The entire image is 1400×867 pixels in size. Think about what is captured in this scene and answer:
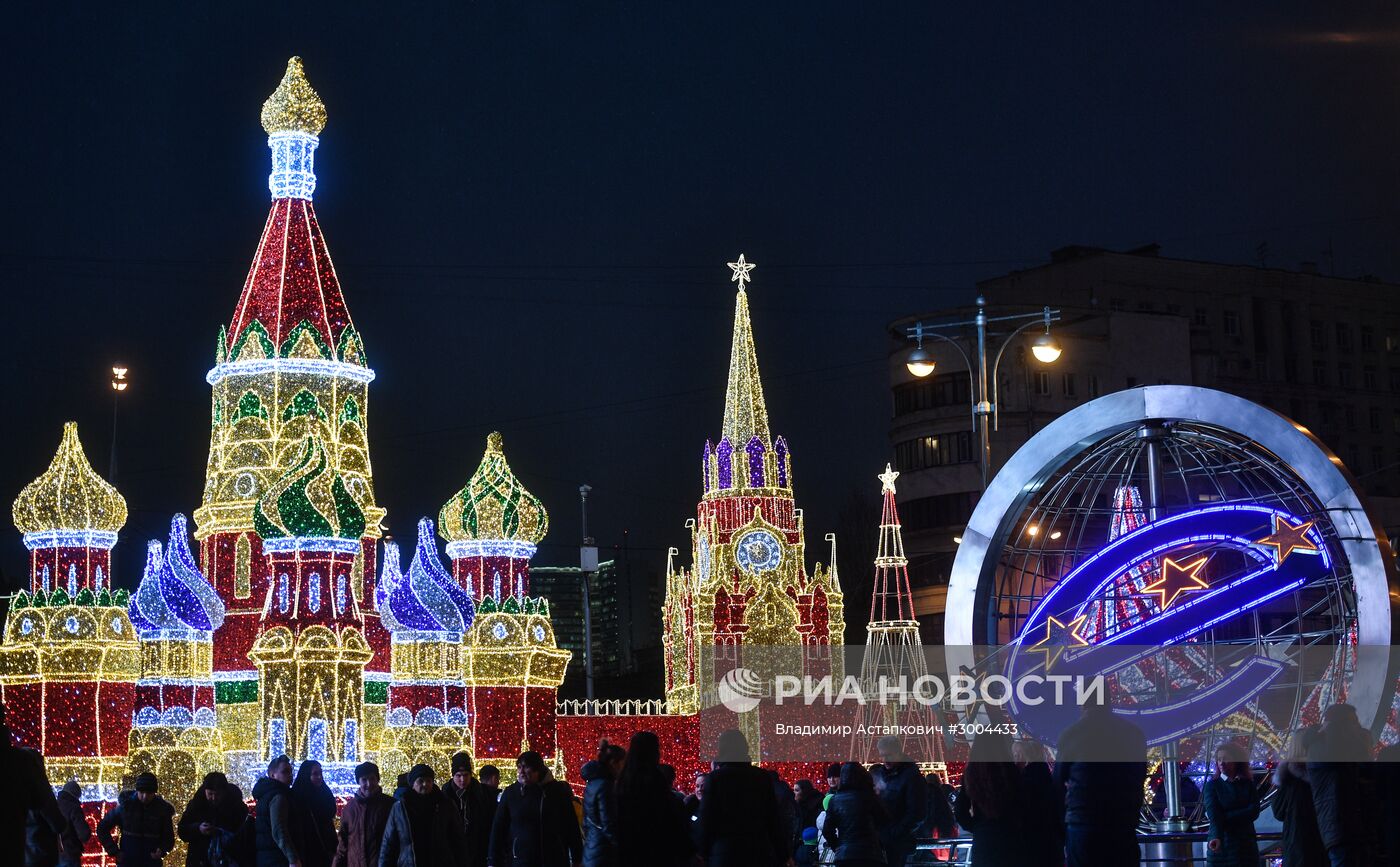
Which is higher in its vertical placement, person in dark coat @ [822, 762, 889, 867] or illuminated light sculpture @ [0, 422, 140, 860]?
illuminated light sculpture @ [0, 422, 140, 860]

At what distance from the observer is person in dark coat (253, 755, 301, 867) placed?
15.1 meters

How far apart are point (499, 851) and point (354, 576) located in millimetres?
13533

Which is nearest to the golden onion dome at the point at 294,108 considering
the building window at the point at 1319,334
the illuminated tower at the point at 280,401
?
the illuminated tower at the point at 280,401

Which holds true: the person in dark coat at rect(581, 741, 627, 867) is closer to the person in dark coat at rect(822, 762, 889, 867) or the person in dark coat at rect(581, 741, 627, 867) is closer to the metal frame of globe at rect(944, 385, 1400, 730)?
the person in dark coat at rect(822, 762, 889, 867)

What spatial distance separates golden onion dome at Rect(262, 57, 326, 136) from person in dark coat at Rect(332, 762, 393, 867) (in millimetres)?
15255

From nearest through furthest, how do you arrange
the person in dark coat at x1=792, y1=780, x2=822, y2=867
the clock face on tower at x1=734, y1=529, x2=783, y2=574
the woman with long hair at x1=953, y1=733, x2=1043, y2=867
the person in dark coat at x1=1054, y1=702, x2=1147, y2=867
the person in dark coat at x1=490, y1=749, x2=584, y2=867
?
1. the woman with long hair at x1=953, y1=733, x2=1043, y2=867
2. the person in dark coat at x1=1054, y1=702, x2=1147, y2=867
3. the person in dark coat at x1=490, y1=749, x2=584, y2=867
4. the person in dark coat at x1=792, y1=780, x2=822, y2=867
5. the clock face on tower at x1=734, y1=529, x2=783, y2=574

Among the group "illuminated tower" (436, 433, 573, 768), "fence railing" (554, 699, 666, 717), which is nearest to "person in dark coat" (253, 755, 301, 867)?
"illuminated tower" (436, 433, 573, 768)

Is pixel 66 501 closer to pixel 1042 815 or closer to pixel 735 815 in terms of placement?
pixel 735 815

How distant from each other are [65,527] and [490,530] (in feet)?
19.7

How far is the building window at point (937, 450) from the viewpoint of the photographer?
67.8 m

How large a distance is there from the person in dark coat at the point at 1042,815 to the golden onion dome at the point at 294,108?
19.5m

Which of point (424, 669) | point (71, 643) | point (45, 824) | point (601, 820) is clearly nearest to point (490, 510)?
point (424, 669)

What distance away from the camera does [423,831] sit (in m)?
14.2

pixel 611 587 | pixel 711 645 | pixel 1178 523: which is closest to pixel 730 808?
pixel 1178 523
